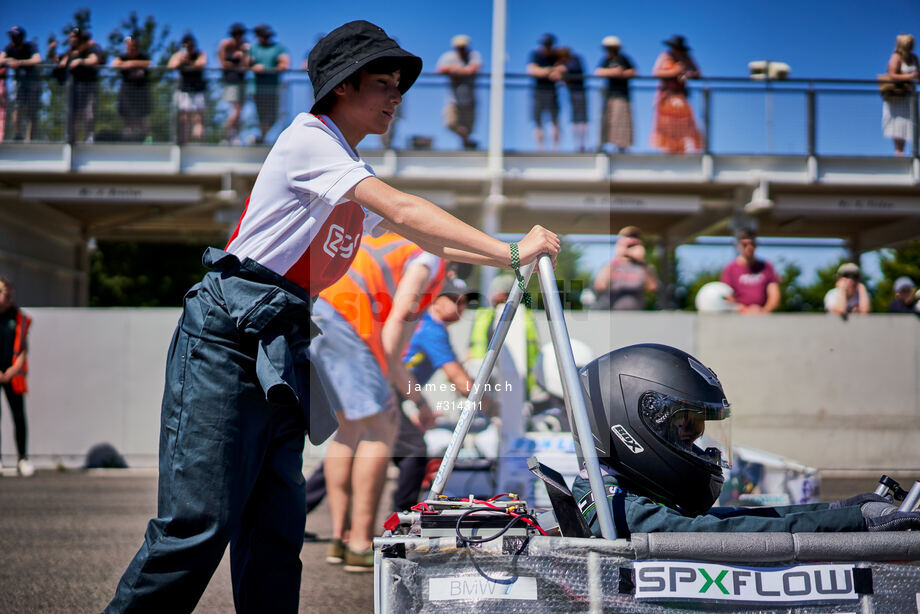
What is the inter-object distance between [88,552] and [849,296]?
8.24 metres

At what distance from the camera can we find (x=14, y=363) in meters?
9.93

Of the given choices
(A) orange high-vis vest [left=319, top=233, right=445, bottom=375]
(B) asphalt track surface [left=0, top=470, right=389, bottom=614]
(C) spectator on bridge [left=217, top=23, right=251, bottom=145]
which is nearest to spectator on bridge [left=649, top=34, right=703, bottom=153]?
(C) spectator on bridge [left=217, top=23, right=251, bottom=145]

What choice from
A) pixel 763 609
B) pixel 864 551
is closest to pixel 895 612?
pixel 864 551

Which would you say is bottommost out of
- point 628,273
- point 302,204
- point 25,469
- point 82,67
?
point 25,469

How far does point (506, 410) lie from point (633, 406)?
110cm

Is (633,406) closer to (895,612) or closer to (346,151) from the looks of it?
(895,612)

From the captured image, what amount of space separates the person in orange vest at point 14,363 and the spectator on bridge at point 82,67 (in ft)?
14.3

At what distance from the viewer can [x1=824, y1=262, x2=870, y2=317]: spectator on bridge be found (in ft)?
33.2

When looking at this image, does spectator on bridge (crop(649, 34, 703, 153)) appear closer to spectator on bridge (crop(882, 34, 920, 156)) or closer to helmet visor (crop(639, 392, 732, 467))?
spectator on bridge (crop(882, 34, 920, 156))

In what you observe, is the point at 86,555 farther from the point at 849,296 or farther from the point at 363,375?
the point at 849,296

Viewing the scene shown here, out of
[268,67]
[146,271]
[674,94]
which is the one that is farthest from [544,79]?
[146,271]

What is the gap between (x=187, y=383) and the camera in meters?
2.29

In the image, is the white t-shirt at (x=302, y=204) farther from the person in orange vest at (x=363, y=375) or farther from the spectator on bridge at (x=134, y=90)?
the spectator on bridge at (x=134, y=90)

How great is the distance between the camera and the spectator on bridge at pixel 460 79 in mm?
12625
